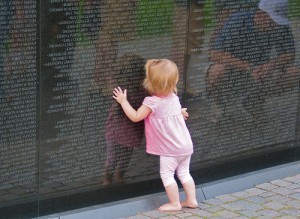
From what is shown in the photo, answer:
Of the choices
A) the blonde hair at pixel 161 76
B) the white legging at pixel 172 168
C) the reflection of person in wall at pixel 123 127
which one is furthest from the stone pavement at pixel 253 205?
the blonde hair at pixel 161 76

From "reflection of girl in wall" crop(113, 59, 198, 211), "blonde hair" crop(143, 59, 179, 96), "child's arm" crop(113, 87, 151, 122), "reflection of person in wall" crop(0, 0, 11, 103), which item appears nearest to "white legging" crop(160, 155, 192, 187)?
"reflection of girl in wall" crop(113, 59, 198, 211)

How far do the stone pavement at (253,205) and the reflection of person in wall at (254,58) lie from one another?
0.74 m

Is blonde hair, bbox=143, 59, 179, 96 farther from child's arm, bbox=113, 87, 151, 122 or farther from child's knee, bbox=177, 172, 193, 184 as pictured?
child's knee, bbox=177, 172, 193, 184

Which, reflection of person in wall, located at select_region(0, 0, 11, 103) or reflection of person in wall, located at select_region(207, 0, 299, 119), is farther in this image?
reflection of person in wall, located at select_region(207, 0, 299, 119)

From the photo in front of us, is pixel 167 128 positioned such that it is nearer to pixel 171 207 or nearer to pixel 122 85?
pixel 122 85

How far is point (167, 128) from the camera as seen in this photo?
6.75 m

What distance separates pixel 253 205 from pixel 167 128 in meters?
1.08

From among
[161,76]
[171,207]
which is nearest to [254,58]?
[161,76]

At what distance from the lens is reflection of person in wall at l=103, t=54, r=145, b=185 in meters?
6.76

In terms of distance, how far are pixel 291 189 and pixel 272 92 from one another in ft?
3.10

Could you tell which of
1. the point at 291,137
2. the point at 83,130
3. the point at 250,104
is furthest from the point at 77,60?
the point at 291,137

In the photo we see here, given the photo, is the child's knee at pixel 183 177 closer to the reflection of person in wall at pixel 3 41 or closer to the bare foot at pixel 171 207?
the bare foot at pixel 171 207

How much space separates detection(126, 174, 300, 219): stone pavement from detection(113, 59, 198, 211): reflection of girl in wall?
0.52 ft

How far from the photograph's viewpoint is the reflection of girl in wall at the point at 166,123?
6684mm
